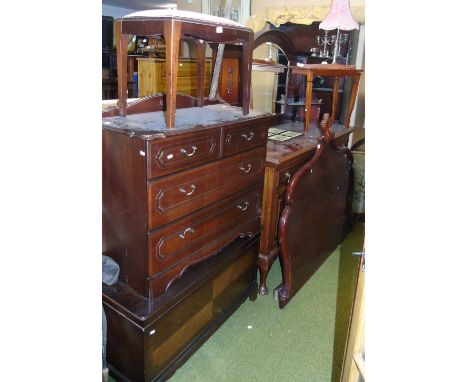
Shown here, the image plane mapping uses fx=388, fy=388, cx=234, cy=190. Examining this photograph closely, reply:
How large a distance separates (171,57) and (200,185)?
552 millimetres

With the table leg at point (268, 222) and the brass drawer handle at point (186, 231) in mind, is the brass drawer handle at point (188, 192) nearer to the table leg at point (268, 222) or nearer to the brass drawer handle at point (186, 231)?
the brass drawer handle at point (186, 231)

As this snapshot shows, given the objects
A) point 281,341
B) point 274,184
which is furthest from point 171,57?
point 281,341

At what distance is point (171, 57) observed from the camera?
4.80 feet

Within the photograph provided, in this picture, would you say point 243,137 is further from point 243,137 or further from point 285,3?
point 285,3

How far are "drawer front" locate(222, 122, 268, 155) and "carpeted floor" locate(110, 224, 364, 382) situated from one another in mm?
1058

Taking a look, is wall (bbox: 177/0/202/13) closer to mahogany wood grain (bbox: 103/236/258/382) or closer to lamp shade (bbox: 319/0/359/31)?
lamp shade (bbox: 319/0/359/31)

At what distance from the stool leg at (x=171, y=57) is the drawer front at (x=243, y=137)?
31 cm

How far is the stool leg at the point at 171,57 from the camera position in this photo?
1.45m

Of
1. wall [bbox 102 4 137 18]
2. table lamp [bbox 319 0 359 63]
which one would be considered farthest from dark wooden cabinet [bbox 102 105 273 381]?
wall [bbox 102 4 137 18]

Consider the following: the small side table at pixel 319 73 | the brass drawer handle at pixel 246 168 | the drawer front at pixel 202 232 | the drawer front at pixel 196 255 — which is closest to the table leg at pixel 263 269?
the drawer front at pixel 196 255

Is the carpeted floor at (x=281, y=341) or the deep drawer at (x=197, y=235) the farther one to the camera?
the carpeted floor at (x=281, y=341)
